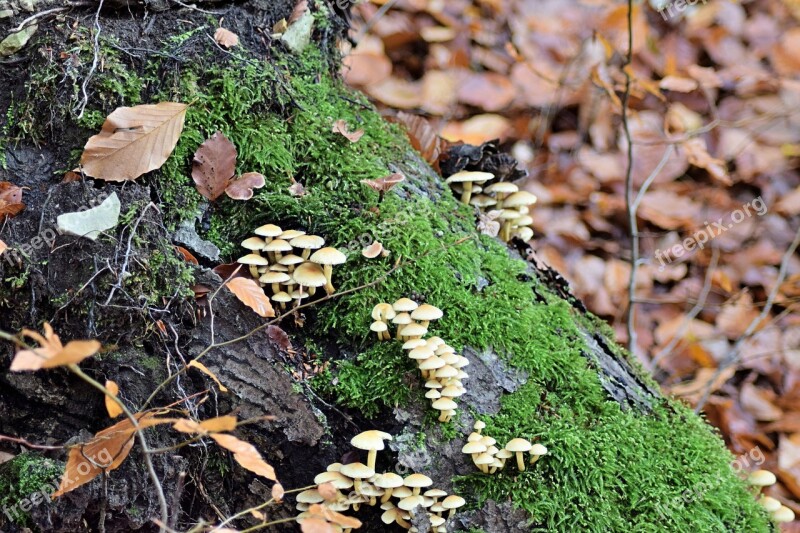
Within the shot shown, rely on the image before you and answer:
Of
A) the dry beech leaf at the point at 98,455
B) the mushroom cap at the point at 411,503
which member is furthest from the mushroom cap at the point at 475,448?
the dry beech leaf at the point at 98,455

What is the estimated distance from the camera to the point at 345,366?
2.60 m

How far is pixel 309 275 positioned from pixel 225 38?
1.22 m

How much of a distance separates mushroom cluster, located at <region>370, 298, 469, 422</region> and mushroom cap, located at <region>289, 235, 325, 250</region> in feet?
→ 1.17

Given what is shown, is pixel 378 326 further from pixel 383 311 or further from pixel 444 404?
pixel 444 404

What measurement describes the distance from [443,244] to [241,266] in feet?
3.09

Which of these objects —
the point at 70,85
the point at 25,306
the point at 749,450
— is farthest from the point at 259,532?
the point at 749,450

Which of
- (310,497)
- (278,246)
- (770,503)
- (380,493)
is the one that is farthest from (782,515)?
(278,246)

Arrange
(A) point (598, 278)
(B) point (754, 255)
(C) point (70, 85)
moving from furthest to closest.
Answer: (B) point (754, 255)
(A) point (598, 278)
(C) point (70, 85)

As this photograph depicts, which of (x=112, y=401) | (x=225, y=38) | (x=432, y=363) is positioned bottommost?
(x=432, y=363)

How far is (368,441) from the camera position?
2.33 metres

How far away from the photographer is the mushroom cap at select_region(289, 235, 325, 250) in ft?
8.25

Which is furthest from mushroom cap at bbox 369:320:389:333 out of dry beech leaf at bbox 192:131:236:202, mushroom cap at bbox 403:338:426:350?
dry beech leaf at bbox 192:131:236:202

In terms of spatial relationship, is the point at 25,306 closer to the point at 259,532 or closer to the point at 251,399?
the point at 251,399

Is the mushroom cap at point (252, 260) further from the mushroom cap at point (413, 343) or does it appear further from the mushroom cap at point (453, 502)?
the mushroom cap at point (453, 502)
